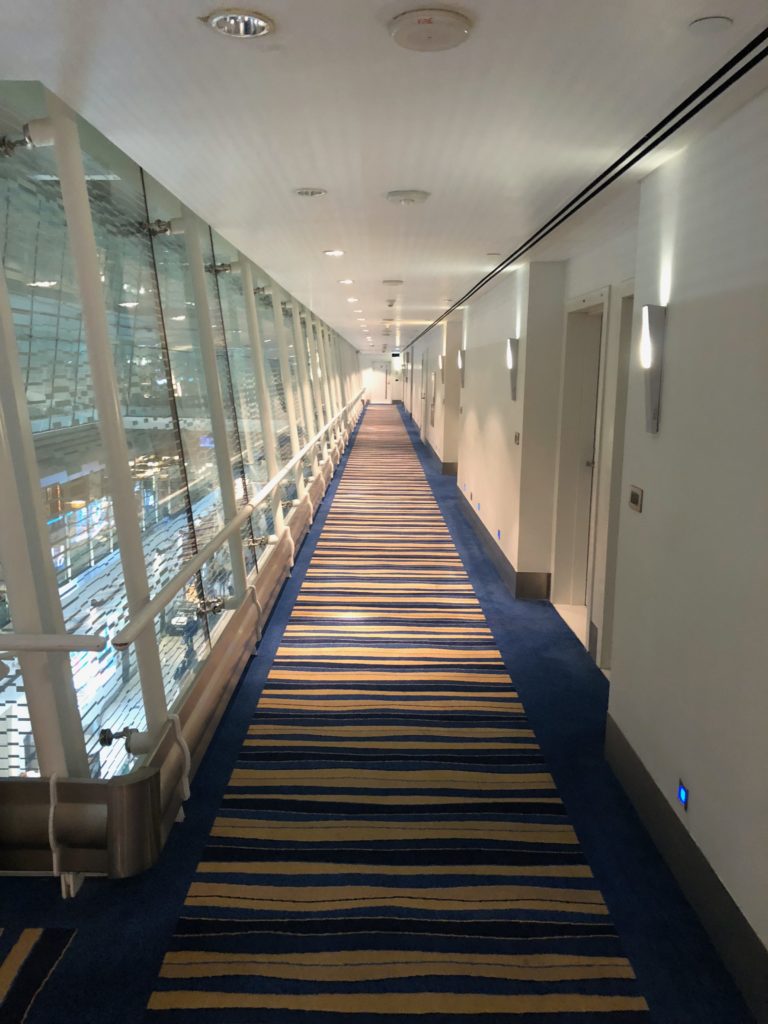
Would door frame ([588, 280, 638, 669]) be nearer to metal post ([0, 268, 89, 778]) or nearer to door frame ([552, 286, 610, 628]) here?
door frame ([552, 286, 610, 628])

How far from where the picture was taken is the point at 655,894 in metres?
2.64

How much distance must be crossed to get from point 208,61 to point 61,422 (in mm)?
1413

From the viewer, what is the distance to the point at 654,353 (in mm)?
2969

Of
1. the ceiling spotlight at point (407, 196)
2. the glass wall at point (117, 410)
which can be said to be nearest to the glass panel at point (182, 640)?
the glass wall at point (117, 410)

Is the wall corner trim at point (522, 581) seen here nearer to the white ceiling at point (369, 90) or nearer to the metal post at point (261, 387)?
the metal post at point (261, 387)

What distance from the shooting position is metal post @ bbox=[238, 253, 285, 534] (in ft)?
19.4

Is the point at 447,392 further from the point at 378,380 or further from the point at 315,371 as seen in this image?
the point at 378,380

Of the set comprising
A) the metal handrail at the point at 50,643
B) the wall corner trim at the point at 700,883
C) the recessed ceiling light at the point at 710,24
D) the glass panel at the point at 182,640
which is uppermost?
the recessed ceiling light at the point at 710,24

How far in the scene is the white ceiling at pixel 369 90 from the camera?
167 cm

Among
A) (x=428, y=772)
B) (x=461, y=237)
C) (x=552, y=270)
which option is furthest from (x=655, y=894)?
(x=552, y=270)

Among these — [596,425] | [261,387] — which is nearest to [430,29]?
[596,425]

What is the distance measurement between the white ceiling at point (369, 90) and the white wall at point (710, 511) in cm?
34

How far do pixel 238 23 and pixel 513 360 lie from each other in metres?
4.64

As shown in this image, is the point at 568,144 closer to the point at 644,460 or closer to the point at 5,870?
the point at 644,460
